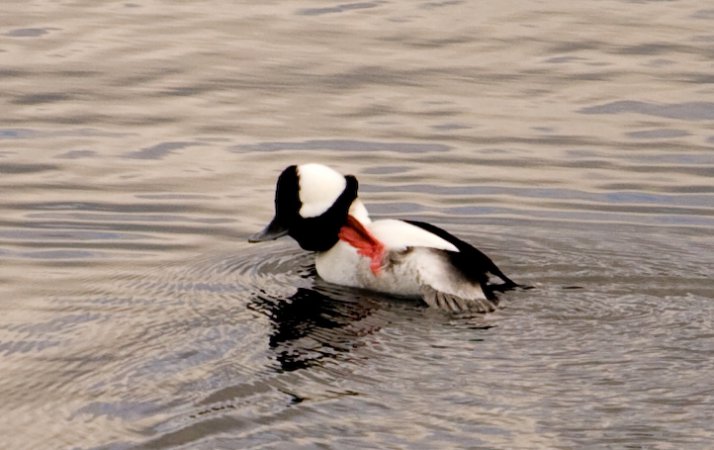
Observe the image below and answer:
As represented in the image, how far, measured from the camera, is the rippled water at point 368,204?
6.62 meters

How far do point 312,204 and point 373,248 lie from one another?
50 cm

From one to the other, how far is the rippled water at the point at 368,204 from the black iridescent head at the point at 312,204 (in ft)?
0.81

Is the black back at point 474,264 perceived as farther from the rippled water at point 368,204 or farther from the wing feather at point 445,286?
the rippled water at point 368,204

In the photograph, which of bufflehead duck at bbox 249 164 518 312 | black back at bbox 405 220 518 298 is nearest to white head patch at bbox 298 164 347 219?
bufflehead duck at bbox 249 164 518 312

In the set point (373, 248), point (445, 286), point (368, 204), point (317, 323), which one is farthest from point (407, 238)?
point (368, 204)

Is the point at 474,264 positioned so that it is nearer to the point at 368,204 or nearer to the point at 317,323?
the point at 317,323

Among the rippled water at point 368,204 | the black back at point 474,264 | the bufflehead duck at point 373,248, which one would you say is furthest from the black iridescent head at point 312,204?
the black back at point 474,264

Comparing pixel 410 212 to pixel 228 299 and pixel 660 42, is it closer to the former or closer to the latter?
pixel 228 299

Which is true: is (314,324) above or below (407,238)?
below

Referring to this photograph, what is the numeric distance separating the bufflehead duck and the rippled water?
117 mm

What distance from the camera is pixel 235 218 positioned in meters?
10.0

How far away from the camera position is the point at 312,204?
8.66 metres

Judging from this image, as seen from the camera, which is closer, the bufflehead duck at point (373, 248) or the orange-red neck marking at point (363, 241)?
the bufflehead duck at point (373, 248)

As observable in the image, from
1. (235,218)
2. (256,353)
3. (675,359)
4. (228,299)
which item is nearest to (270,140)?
(235,218)
